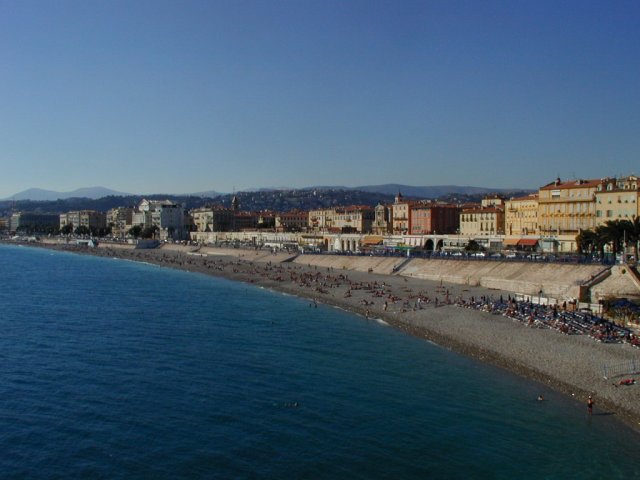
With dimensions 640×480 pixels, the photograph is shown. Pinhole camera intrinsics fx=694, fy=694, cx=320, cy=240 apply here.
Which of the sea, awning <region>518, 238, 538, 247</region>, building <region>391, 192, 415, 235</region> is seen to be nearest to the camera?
the sea

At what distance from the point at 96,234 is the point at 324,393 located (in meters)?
159

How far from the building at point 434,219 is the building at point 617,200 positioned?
1210 inches

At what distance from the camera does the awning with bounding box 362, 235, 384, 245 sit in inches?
3398

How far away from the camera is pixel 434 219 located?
286 feet

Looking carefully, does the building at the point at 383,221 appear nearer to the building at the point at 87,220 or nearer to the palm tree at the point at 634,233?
the palm tree at the point at 634,233

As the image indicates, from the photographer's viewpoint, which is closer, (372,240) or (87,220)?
(372,240)

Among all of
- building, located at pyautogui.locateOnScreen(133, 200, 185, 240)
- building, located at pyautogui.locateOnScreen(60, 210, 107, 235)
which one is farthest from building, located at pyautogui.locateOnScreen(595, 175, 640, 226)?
building, located at pyautogui.locateOnScreen(60, 210, 107, 235)

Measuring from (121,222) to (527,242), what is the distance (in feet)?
426

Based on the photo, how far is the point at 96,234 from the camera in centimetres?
17312

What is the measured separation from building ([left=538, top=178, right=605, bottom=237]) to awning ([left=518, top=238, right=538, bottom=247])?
1.74 meters

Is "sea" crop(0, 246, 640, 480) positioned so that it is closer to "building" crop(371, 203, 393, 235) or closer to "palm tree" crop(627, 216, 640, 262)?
"palm tree" crop(627, 216, 640, 262)

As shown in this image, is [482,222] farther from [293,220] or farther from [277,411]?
[277,411]

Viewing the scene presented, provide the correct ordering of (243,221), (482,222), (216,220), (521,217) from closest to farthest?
(521,217) < (482,222) < (216,220) < (243,221)

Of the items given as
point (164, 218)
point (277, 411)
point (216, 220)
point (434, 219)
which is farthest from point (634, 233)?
→ point (164, 218)
